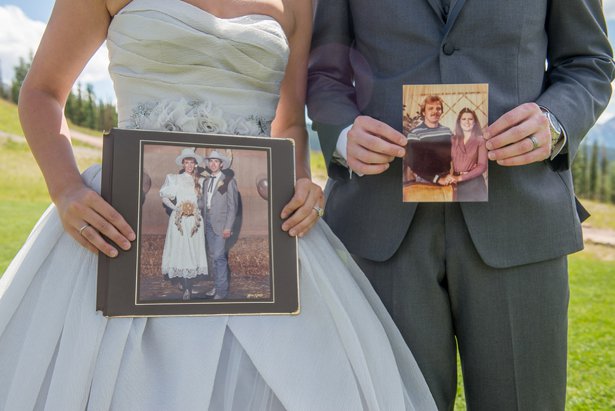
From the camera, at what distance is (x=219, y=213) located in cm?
161

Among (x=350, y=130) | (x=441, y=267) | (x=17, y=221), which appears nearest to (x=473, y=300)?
(x=441, y=267)

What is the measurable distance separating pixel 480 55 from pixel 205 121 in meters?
0.84

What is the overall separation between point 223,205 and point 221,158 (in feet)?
0.40

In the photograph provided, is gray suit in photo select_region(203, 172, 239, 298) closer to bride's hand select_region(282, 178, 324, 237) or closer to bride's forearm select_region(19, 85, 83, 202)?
bride's hand select_region(282, 178, 324, 237)

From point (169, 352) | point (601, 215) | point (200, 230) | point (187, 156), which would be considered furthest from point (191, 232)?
point (601, 215)

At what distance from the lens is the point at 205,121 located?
1843 millimetres

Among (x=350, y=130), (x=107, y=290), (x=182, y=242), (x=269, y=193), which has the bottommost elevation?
(x=107, y=290)

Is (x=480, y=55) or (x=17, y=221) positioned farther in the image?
(x=17, y=221)

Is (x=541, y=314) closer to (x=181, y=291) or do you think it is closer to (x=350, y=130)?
(x=350, y=130)

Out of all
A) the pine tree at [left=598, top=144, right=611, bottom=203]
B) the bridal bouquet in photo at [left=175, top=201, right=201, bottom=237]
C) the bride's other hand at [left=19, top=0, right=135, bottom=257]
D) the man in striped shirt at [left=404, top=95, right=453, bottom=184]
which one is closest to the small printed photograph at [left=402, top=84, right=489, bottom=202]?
the man in striped shirt at [left=404, top=95, right=453, bottom=184]

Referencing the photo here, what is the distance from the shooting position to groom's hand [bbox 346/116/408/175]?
1.72 m

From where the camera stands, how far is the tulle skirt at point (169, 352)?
1.48 m

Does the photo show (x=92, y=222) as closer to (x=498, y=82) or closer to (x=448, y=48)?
(x=448, y=48)

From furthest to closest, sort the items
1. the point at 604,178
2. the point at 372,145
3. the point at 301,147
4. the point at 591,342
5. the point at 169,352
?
the point at 604,178 < the point at 591,342 < the point at 301,147 < the point at 372,145 < the point at 169,352
